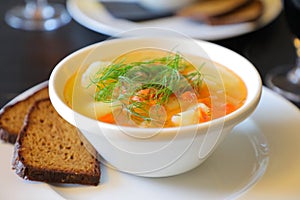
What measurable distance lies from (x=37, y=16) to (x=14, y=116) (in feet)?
2.44

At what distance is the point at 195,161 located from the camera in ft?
3.36

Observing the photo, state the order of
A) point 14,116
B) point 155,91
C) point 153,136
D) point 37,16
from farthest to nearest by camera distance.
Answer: point 37,16 → point 14,116 → point 155,91 → point 153,136

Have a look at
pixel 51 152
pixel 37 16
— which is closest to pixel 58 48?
pixel 37 16

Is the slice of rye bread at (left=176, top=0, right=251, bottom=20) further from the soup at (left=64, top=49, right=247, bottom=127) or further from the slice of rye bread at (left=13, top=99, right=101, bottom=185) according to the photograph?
the slice of rye bread at (left=13, top=99, right=101, bottom=185)

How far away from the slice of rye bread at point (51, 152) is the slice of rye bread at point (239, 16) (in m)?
0.63

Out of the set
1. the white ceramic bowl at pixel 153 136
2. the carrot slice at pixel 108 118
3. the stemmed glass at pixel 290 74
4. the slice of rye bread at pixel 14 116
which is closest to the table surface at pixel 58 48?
the stemmed glass at pixel 290 74

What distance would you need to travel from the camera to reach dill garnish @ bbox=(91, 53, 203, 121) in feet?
3.26

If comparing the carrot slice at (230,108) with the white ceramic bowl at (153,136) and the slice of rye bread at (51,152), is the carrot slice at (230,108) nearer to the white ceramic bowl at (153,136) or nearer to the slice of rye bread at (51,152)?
the white ceramic bowl at (153,136)

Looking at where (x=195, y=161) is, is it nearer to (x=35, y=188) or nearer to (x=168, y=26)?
(x=35, y=188)

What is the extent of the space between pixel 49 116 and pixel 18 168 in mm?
202

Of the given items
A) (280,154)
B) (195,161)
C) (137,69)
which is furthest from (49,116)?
(280,154)

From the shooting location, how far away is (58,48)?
1.64 metres

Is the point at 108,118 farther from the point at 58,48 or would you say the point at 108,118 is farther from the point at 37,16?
the point at 37,16

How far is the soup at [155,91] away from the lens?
0.98 metres
